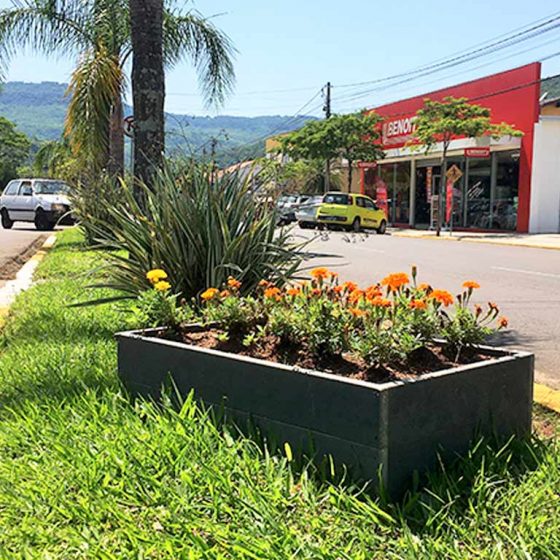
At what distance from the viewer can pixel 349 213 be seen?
28594 mm

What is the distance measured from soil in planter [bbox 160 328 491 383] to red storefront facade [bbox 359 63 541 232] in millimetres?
25038

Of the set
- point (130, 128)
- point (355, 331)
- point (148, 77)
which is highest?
point (148, 77)

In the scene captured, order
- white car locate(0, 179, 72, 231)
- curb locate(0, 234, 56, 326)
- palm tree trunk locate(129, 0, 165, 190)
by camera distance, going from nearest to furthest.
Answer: palm tree trunk locate(129, 0, 165, 190), curb locate(0, 234, 56, 326), white car locate(0, 179, 72, 231)

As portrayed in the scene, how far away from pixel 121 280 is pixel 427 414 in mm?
3085

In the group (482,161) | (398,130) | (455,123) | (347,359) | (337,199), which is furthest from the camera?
(398,130)

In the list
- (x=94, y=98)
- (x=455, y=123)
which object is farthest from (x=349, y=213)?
(x=94, y=98)

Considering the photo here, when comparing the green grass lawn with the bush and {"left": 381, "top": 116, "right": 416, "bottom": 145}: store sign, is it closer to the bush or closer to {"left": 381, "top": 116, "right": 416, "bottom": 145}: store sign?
the bush

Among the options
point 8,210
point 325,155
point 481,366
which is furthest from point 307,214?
point 481,366

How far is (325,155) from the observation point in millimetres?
36438

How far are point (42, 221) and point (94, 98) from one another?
809 cm

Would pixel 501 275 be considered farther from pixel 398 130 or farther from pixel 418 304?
pixel 398 130

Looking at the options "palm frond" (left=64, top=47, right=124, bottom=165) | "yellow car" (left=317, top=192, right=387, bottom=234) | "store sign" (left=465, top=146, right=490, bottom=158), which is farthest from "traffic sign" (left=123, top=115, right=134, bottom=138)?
"store sign" (left=465, top=146, right=490, bottom=158)

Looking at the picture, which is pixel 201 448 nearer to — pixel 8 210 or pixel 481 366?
pixel 481 366

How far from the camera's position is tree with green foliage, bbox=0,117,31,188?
87625mm
